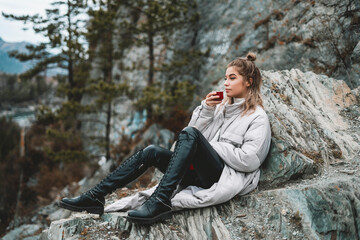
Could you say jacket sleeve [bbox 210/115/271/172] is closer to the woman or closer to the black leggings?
the woman

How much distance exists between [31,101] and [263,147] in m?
24.9

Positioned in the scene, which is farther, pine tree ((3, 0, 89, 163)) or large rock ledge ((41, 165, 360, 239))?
pine tree ((3, 0, 89, 163))

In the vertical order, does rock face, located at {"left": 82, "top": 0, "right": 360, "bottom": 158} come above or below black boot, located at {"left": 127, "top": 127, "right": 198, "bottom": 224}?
above

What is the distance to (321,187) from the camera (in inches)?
118

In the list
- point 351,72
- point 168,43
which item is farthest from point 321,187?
point 168,43

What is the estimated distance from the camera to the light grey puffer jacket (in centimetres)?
299

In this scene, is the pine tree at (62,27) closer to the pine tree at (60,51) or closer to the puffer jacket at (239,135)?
the pine tree at (60,51)

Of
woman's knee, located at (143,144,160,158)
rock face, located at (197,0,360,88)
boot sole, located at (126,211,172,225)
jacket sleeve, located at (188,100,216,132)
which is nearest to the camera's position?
boot sole, located at (126,211,172,225)

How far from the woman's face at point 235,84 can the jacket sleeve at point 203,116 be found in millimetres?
301

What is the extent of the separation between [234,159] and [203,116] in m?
0.79

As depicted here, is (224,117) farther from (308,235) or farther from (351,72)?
(351,72)

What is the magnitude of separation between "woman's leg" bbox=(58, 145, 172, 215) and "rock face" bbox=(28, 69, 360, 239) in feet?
0.88

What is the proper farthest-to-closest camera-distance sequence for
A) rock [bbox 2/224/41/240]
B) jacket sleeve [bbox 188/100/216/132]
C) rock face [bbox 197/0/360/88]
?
1. rock [bbox 2/224/41/240]
2. rock face [bbox 197/0/360/88]
3. jacket sleeve [bbox 188/100/216/132]

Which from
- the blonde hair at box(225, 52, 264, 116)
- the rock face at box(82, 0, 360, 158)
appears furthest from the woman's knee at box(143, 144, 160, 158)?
the rock face at box(82, 0, 360, 158)
